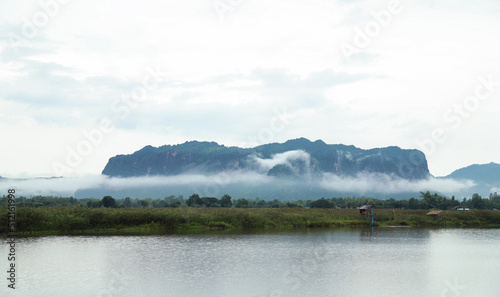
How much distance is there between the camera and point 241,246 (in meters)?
34.5

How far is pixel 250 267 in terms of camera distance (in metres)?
25.9

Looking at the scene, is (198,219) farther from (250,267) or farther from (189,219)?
(250,267)

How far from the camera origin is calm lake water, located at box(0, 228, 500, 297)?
21.0 metres

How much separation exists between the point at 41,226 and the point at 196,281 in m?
26.7

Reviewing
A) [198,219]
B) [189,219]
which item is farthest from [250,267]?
[198,219]

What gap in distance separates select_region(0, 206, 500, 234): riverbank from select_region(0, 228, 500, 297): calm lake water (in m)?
4.30

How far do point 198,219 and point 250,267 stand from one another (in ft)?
84.1

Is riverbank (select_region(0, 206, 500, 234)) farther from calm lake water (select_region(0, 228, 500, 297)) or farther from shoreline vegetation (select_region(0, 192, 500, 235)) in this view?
calm lake water (select_region(0, 228, 500, 297))

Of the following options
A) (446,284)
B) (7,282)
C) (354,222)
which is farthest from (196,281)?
(354,222)

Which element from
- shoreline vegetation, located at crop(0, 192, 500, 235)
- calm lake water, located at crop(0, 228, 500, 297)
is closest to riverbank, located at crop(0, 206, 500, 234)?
shoreline vegetation, located at crop(0, 192, 500, 235)

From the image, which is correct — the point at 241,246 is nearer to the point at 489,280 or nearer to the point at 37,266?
the point at 37,266

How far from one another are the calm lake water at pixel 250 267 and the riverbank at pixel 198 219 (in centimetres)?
430

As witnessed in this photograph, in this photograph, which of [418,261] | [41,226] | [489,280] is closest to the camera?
[489,280]

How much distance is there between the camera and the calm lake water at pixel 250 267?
21.0 meters
